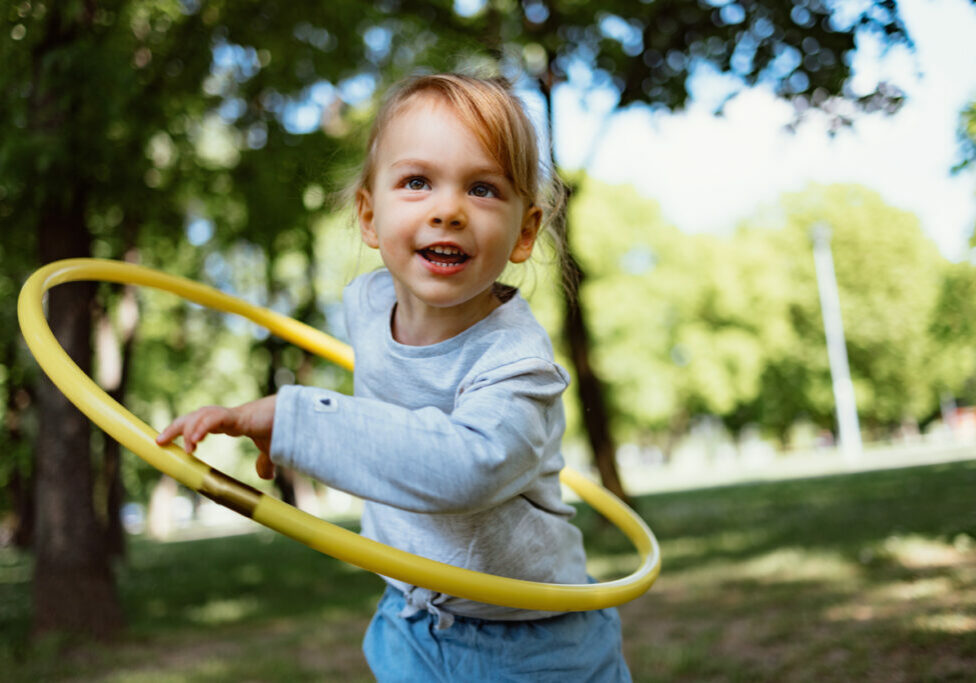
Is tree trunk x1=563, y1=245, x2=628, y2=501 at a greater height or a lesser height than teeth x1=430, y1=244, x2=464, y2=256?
lesser


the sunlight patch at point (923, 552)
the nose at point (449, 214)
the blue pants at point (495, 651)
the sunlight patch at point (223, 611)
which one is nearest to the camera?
the nose at point (449, 214)

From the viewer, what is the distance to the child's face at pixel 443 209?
2127 mm

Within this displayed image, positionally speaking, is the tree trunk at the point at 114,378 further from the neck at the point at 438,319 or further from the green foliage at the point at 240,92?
the neck at the point at 438,319

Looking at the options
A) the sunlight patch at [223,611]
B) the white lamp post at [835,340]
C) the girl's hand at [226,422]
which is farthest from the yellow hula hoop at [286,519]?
the white lamp post at [835,340]

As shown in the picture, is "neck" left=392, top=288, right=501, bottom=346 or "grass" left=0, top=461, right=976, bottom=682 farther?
"grass" left=0, top=461, right=976, bottom=682

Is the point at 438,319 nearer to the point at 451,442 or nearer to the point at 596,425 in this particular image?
the point at 451,442

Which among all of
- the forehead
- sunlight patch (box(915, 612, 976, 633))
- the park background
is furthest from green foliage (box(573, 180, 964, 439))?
the forehead

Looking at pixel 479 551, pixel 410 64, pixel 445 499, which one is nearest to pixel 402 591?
pixel 479 551

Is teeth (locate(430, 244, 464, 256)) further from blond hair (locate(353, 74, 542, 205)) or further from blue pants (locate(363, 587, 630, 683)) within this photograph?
blue pants (locate(363, 587, 630, 683))

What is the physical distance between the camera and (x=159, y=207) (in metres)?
9.20

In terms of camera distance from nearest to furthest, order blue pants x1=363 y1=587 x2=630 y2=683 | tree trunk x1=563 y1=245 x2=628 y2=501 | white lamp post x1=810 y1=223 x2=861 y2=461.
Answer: blue pants x1=363 y1=587 x2=630 y2=683 < tree trunk x1=563 y1=245 x2=628 y2=501 < white lamp post x1=810 y1=223 x2=861 y2=461

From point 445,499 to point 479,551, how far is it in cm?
65

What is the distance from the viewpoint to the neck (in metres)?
2.38

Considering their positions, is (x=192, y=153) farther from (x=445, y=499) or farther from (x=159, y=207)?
(x=445, y=499)
